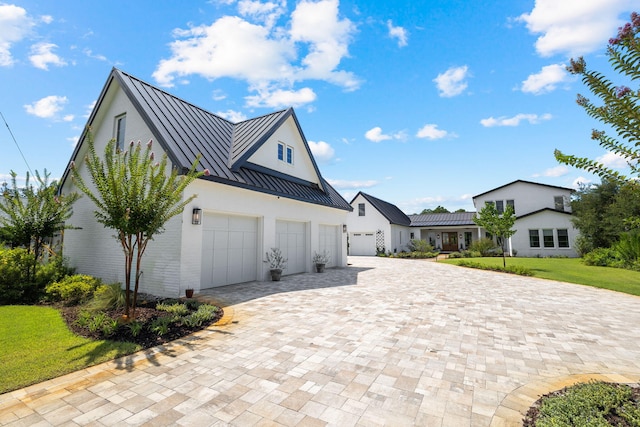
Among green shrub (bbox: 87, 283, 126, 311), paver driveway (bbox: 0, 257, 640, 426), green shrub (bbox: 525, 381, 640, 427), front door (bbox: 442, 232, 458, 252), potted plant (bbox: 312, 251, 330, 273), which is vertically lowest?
paver driveway (bbox: 0, 257, 640, 426)

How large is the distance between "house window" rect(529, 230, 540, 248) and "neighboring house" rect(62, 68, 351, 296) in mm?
22664

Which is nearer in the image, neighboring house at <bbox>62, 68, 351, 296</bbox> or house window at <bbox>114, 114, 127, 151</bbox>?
neighboring house at <bbox>62, 68, 351, 296</bbox>

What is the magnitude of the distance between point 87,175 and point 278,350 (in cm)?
1284

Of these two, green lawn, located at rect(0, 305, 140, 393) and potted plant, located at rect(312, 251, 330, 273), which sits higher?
potted plant, located at rect(312, 251, 330, 273)

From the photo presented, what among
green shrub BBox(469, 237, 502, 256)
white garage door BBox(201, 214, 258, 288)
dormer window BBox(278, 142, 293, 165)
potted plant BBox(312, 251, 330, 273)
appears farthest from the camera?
green shrub BBox(469, 237, 502, 256)

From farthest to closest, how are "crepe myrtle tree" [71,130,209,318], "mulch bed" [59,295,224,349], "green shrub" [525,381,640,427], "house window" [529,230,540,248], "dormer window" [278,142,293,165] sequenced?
"house window" [529,230,540,248] < "dormer window" [278,142,293,165] < "crepe myrtle tree" [71,130,209,318] < "mulch bed" [59,295,224,349] < "green shrub" [525,381,640,427]

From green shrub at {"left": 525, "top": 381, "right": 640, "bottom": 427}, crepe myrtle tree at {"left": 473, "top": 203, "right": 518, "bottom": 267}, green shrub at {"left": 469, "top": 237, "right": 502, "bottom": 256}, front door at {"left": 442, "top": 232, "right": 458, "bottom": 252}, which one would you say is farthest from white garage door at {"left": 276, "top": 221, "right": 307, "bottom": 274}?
front door at {"left": 442, "top": 232, "right": 458, "bottom": 252}

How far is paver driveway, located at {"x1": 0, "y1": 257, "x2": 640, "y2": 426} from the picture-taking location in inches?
117

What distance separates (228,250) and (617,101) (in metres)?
10.2

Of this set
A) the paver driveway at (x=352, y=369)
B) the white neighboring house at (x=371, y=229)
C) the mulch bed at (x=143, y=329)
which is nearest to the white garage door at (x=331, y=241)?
the paver driveway at (x=352, y=369)

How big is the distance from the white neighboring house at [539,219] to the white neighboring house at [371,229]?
29.8ft

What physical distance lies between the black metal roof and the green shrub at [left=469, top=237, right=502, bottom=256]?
551 centimetres

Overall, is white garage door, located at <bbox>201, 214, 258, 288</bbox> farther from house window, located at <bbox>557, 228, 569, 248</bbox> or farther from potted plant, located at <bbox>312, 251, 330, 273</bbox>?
house window, located at <bbox>557, 228, 569, 248</bbox>

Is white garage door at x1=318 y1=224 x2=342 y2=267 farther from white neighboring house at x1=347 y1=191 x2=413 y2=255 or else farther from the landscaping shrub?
white neighboring house at x1=347 y1=191 x2=413 y2=255
